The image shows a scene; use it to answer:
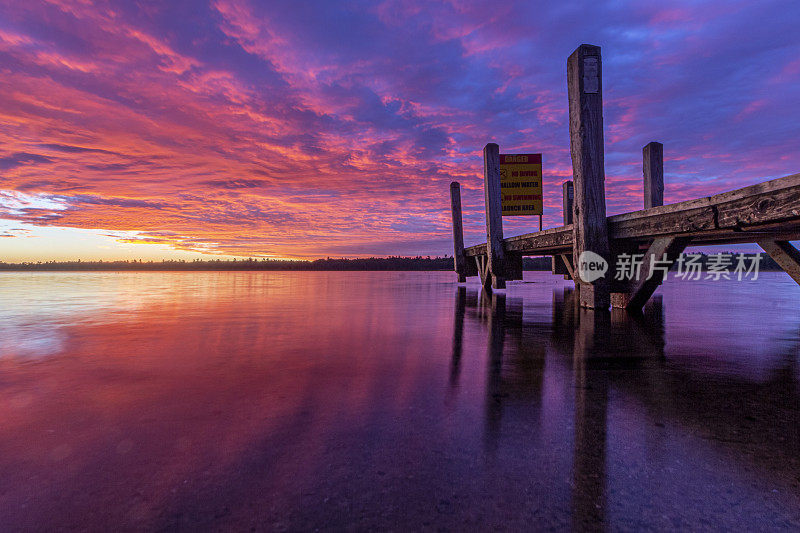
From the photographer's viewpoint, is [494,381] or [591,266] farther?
[591,266]

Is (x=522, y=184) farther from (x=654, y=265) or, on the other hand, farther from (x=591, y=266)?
(x=654, y=265)

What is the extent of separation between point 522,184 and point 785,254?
851cm

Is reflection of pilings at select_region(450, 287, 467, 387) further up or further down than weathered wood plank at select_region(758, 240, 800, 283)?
further down

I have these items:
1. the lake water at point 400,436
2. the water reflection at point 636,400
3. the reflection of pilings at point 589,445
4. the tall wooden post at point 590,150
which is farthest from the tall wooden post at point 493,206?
the reflection of pilings at point 589,445

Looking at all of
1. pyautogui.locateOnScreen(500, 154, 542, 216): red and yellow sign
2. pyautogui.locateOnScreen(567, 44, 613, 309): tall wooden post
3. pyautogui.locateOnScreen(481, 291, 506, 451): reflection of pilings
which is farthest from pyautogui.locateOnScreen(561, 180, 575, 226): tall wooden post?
pyautogui.locateOnScreen(481, 291, 506, 451): reflection of pilings

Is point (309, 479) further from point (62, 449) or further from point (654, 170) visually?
point (654, 170)

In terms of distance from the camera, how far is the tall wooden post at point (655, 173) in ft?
27.6

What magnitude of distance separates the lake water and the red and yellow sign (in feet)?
31.4

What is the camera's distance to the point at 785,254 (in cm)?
505

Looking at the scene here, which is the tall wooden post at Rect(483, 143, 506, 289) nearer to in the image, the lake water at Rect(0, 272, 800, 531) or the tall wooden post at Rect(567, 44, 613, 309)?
the tall wooden post at Rect(567, 44, 613, 309)

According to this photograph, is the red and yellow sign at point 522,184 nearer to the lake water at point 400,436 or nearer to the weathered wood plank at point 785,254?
the weathered wood plank at point 785,254

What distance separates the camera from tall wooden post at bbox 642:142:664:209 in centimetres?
842

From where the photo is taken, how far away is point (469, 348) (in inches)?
147

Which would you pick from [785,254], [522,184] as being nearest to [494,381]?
[785,254]
